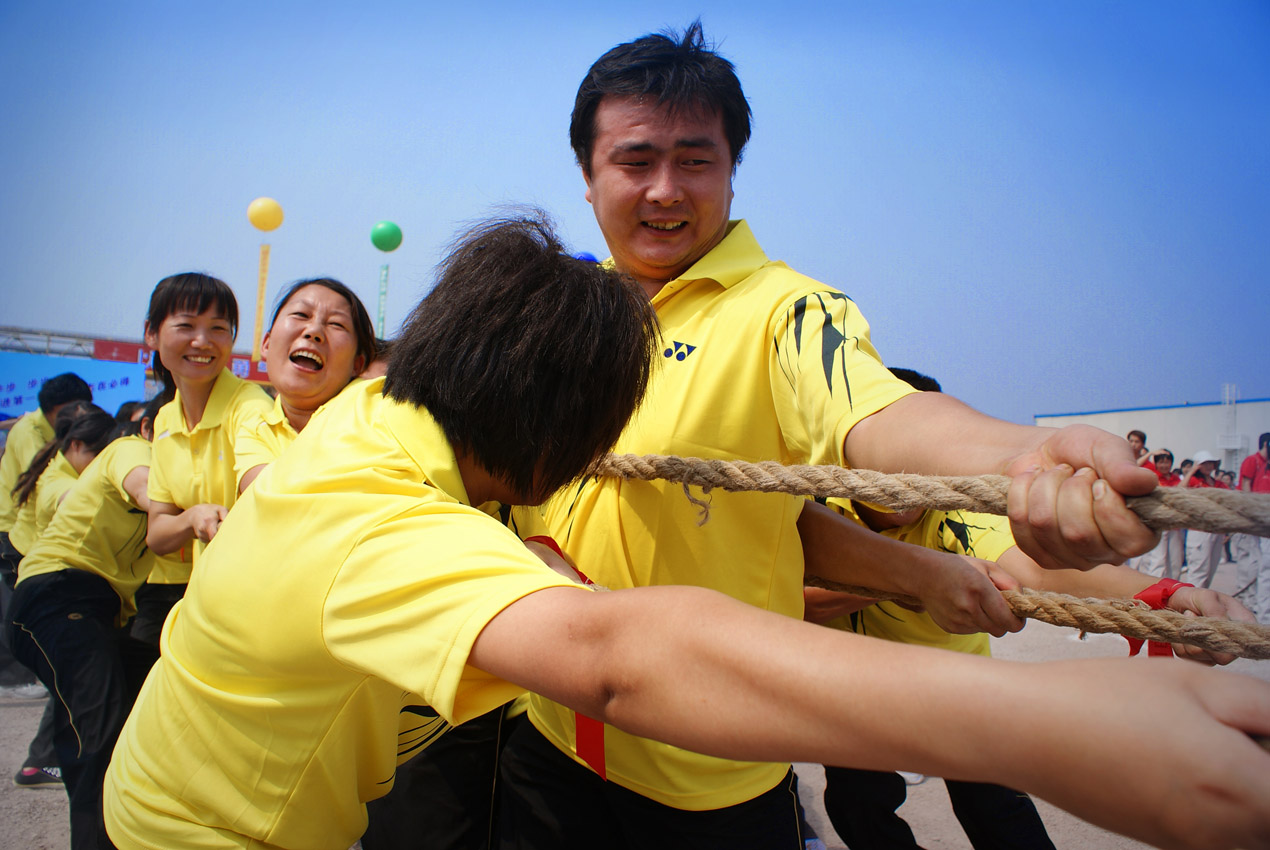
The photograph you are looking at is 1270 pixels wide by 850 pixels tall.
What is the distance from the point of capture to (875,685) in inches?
21.6

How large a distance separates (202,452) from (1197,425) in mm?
16323

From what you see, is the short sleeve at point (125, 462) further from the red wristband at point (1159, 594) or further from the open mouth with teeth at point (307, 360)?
the red wristband at point (1159, 594)

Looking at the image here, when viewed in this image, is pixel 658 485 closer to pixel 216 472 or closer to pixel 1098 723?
pixel 1098 723

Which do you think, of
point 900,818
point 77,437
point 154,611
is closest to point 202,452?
point 154,611

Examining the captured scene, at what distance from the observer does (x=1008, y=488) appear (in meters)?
0.88

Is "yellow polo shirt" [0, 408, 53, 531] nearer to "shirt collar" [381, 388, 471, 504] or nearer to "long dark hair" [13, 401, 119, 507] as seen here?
"long dark hair" [13, 401, 119, 507]

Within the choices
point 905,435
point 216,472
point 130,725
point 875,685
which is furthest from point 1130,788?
point 216,472

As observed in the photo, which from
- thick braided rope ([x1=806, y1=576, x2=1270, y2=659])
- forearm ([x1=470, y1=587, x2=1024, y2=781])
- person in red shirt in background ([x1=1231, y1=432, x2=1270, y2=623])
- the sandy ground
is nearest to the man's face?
thick braided rope ([x1=806, y1=576, x2=1270, y2=659])

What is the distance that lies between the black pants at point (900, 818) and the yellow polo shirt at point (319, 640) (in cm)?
195


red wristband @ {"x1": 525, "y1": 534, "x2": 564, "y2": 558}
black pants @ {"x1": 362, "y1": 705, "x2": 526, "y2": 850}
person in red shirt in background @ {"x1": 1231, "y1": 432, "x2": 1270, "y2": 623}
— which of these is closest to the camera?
red wristband @ {"x1": 525, "y1": 534, "x2": 564, "y2": 558}

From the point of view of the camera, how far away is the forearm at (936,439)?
99cm

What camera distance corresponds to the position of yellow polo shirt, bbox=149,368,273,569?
295 cm

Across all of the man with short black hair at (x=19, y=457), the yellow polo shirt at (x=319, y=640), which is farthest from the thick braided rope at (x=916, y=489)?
the man with short black hair at (x=19, y=457)

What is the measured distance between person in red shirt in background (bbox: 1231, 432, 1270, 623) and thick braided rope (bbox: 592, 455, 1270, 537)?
7.18 m
